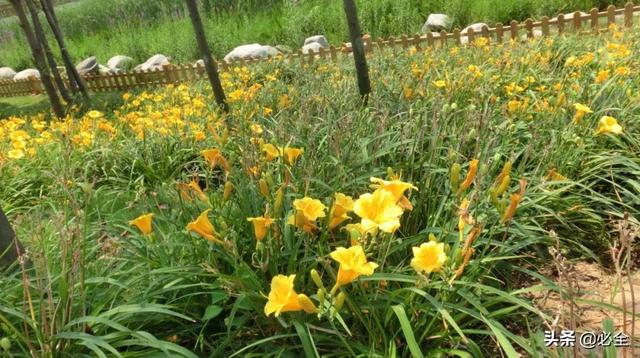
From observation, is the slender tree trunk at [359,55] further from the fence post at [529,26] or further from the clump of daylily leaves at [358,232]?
the fence post at [529,26]

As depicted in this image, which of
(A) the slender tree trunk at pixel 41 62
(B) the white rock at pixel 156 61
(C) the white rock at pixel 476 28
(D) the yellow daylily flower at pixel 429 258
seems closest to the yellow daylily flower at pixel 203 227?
(D) the yellow daylily flower at pixel 429 258

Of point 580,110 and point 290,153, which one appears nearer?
point 290,153

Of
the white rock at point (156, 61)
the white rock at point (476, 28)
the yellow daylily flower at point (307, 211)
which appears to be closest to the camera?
the yellow daylily flower at point (307, 211)

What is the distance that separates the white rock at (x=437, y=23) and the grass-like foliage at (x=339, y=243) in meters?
8.88

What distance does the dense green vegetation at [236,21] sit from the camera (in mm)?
11476

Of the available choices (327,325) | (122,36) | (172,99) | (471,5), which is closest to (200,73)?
(172,99)

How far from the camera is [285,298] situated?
1238mm

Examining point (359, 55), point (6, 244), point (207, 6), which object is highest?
point (207, 6)

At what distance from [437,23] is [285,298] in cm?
1163

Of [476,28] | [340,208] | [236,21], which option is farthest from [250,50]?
[340,208]

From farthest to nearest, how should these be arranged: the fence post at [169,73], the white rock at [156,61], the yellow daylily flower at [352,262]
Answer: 1. the white rock at [156,61]
2. the fence post at [169,73]
3. the yellow daylily flower at [352,262]

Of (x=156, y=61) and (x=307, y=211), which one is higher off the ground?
(x=307, y=211)

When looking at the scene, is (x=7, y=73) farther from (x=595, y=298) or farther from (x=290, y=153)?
(x=595, y=298)

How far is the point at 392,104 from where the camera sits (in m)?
3.21
